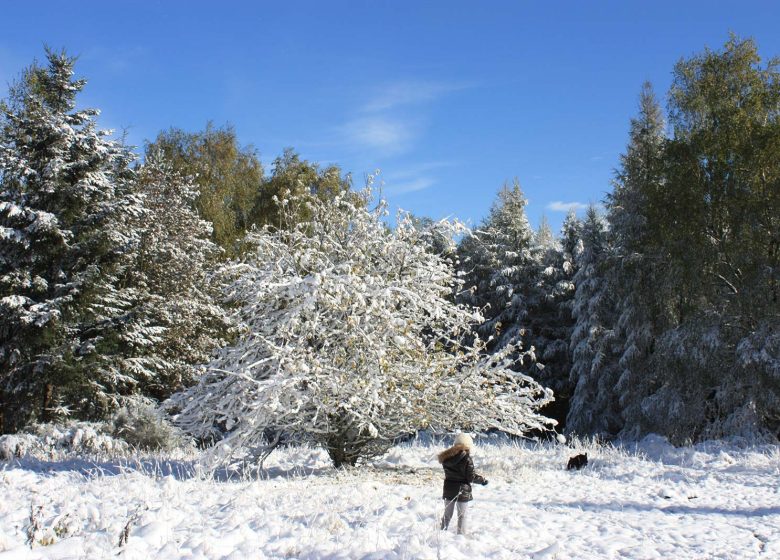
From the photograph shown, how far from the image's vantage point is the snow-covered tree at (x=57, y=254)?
16.1 metres

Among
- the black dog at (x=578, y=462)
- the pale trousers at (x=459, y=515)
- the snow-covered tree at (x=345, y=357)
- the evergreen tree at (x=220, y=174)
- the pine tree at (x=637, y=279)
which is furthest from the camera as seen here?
the evergreen tree at (x=220, y=174)

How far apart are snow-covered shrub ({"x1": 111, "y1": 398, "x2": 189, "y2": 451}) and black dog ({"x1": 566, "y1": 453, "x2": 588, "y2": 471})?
32.6 ft

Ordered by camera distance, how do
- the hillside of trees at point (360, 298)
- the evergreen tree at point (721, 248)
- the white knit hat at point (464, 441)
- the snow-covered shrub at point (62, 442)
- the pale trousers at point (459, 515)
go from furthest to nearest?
1. the evergreen tree at point (721, 248)
2. the snow-covered shrub at point (62, 442)
3. the hillside of trees at point (360, 298)
4. the white knit hat at point (464, 441)
5. the pale trousers at point (459, 515)

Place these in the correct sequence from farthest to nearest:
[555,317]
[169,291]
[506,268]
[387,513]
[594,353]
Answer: [555,317] → [506,268] → [594,353] → [169,291] → [387,513]

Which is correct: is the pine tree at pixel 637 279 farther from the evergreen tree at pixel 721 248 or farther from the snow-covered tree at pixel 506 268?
the snow-covered tree at pixel 506 268

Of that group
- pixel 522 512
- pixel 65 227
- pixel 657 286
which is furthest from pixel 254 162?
pixel 522 512

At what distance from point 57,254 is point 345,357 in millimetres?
Answer: 10326

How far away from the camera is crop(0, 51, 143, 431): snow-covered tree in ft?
52.7

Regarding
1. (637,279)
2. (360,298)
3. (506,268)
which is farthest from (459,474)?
(506,268)

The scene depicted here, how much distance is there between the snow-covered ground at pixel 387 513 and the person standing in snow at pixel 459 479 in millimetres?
277

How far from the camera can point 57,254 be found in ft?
56.0

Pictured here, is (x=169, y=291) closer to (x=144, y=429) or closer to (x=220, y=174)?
(x=144, y=429)

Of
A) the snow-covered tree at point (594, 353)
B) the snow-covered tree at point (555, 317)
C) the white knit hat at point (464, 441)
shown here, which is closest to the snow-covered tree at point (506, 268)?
the snow-covered tree at point (555, 317)

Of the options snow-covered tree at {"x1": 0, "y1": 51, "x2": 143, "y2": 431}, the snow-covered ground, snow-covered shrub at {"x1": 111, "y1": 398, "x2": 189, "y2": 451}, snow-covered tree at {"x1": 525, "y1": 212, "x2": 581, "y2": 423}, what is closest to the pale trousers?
the snow-covered ground
